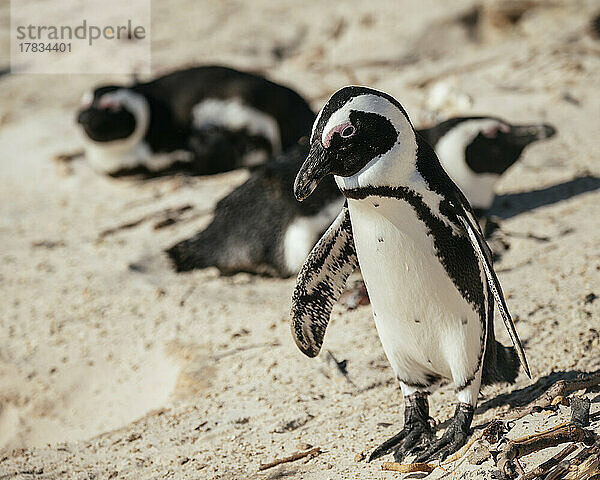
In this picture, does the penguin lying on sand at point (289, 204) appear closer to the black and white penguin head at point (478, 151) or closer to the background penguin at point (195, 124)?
the black and white penguin head at point (478, 151)

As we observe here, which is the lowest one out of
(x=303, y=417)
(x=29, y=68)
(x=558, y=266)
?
(x=303, y=417)

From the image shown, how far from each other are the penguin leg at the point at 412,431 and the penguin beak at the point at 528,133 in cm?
197

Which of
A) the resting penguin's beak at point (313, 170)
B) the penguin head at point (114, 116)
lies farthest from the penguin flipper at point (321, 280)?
the penguin head at point (114, 116)

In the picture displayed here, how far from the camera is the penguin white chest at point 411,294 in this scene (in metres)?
2.03

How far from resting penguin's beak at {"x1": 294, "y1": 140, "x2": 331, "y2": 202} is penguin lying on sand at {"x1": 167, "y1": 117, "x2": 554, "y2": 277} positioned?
1528 millimetres

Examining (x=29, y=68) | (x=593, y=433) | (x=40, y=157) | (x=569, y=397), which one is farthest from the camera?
(x=29, y=68)

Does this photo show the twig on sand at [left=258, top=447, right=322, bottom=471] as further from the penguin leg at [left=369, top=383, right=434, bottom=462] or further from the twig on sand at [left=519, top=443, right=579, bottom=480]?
the twig on sand at [left=519, top=443, right=579, bottom=480]

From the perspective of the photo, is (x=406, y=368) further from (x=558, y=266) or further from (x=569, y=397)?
(x=558, y=266)

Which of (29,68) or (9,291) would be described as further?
(29,68)

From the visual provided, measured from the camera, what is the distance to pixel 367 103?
197 centimetres

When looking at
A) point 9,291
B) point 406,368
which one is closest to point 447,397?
point 406,368

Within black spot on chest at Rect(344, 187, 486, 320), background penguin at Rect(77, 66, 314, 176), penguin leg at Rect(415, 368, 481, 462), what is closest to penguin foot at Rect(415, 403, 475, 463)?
penguin leg at Rect(415, 368, 481, 462)

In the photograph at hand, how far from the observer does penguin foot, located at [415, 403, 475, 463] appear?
210 cm

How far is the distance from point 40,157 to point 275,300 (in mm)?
2695
